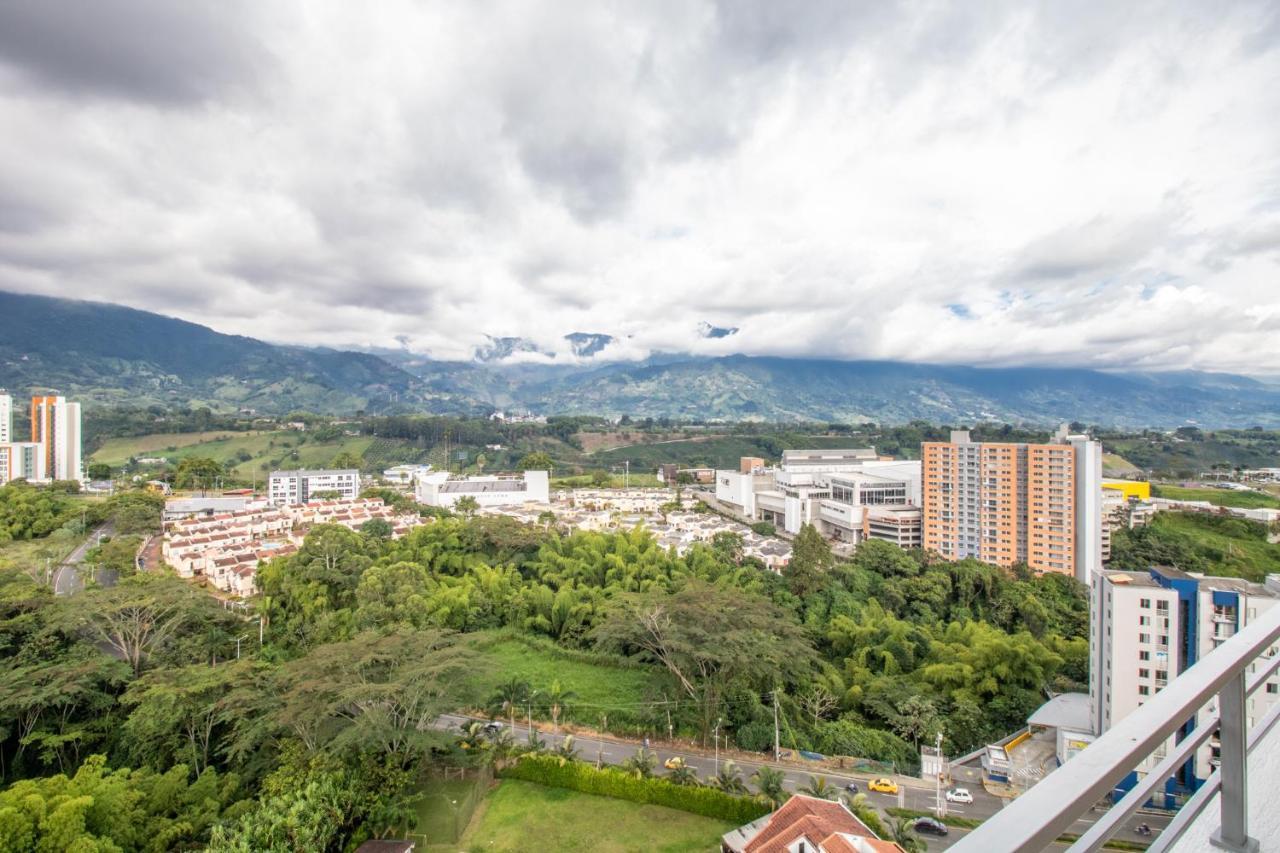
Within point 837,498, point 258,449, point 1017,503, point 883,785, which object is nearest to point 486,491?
point 837,498

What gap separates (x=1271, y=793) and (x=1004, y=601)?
19.1m

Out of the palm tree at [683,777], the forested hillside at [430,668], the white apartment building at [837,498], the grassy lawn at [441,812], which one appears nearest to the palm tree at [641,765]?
the palm tree at [683,777]

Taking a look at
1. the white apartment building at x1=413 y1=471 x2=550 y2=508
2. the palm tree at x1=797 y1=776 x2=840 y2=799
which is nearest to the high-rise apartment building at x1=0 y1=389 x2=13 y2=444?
the white apartment building at x1=413 y1=471 x2=550 y2=508

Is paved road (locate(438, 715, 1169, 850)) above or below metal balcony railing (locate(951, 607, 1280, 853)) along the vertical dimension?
below

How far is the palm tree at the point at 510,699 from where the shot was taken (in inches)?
479

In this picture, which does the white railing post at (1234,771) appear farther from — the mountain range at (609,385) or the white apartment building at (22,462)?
the mountain range at (609,385)

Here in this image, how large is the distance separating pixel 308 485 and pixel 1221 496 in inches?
1823

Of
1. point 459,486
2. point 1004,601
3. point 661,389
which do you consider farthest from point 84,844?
point 661,389

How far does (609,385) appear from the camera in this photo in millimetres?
189875

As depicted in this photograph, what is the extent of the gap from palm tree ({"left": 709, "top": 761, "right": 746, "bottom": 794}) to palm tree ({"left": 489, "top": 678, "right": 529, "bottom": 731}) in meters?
4.22

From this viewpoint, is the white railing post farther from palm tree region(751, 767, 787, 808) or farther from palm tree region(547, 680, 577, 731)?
palm tree region(547, 680, 577, 731)

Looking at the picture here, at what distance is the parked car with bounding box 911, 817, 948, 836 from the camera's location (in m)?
9.33

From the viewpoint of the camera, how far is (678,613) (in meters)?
11.9

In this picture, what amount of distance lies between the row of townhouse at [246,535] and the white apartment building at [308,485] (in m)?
5.39
